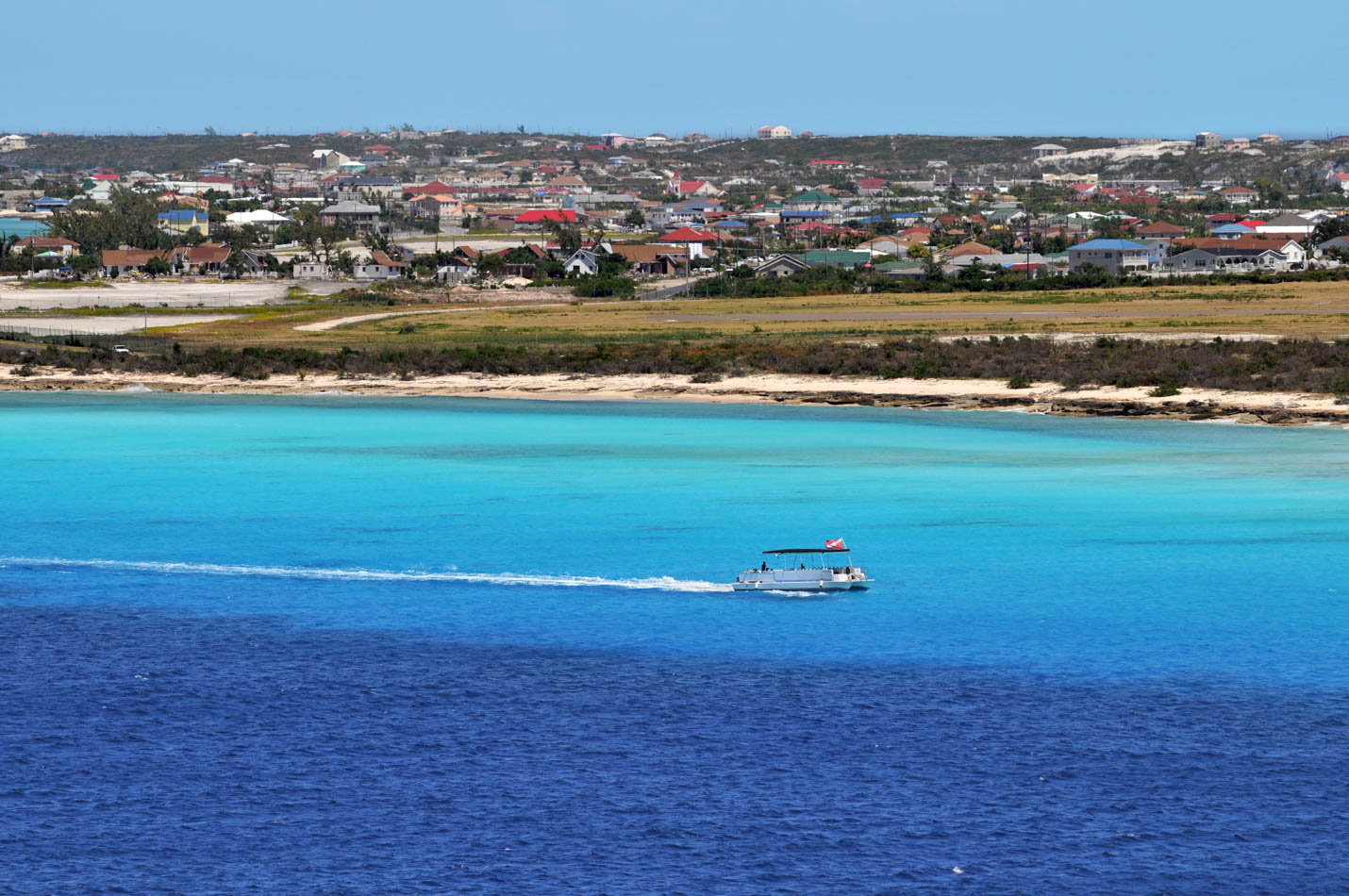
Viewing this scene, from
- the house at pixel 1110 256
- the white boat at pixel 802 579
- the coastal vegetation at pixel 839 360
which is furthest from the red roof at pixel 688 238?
the white boat at pixel 802 579

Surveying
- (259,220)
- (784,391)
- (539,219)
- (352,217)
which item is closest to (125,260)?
(352,217)

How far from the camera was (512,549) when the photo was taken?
33.5 meters

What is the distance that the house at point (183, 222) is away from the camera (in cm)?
16625

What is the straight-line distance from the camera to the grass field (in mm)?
75375

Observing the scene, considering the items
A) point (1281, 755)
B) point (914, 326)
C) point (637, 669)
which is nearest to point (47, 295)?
point (914, 326)

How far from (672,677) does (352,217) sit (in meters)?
162

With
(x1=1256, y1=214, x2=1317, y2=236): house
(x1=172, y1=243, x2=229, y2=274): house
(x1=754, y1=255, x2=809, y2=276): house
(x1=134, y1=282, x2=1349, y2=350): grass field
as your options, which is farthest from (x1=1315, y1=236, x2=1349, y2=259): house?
(x1=172, y1=243, x2=229, y2=274): house

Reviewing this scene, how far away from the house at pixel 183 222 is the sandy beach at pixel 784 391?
336 feet

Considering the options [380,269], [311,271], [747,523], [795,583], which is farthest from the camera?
[311,271]

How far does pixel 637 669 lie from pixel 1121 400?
3366 centimetres

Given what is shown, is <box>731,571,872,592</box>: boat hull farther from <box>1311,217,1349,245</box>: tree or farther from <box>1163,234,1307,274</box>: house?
<box>1311,217,1349,245</box>: tree

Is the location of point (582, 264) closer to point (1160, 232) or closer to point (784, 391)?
point (1160, 232)

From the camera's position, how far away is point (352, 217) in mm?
179375

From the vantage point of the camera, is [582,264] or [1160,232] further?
[1160,232]
